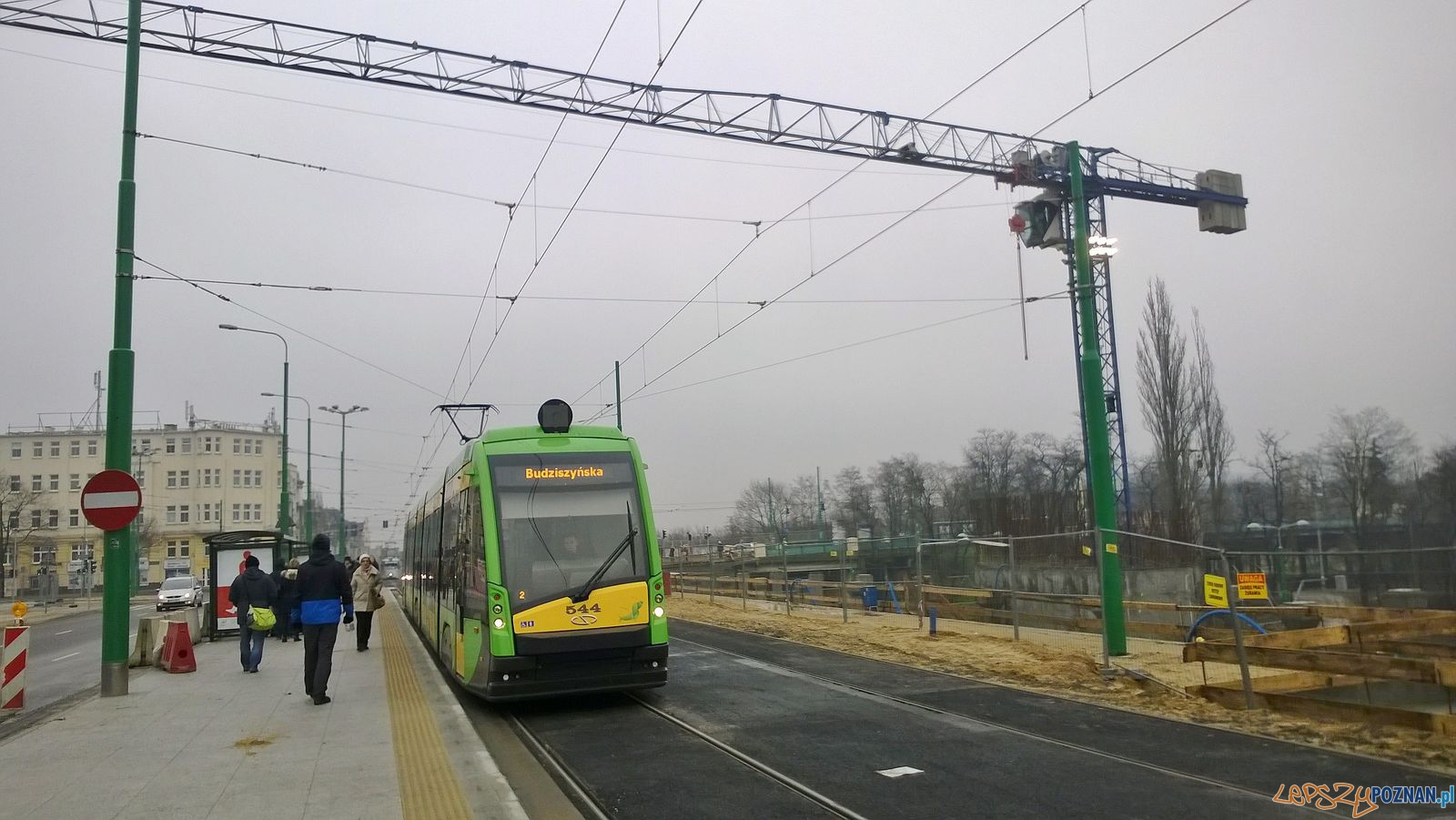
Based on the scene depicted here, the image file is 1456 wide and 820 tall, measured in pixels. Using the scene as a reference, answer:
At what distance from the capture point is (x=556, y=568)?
10930mm

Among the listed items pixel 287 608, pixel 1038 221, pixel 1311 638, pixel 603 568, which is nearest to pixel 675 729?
pixel 603 568

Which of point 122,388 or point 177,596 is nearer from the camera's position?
point 122,388

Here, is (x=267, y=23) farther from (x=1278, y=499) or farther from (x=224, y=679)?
(x=1278, y=499)

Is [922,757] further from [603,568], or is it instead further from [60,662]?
[60,662]

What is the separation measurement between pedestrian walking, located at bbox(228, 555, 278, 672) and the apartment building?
219 ft

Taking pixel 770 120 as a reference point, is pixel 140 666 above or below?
below

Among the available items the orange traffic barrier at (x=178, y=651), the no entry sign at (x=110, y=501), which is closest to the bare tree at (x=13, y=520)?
the orange traffic barrier at (x=178, y=651)

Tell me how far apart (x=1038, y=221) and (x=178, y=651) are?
624 inches

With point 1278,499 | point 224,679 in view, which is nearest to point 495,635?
point 224,679

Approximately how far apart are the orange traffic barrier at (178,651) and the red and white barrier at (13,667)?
2687 mm

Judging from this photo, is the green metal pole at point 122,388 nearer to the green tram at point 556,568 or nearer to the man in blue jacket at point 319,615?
the man in blue jacket at point 319,615

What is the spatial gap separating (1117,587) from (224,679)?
40.1ft

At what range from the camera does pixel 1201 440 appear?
45281mm

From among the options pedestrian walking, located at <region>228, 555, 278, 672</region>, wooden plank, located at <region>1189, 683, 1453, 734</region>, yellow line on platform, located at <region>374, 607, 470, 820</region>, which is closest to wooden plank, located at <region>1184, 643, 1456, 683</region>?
wooden plank, located at <region>1189, 683, 1453, 734</region>
